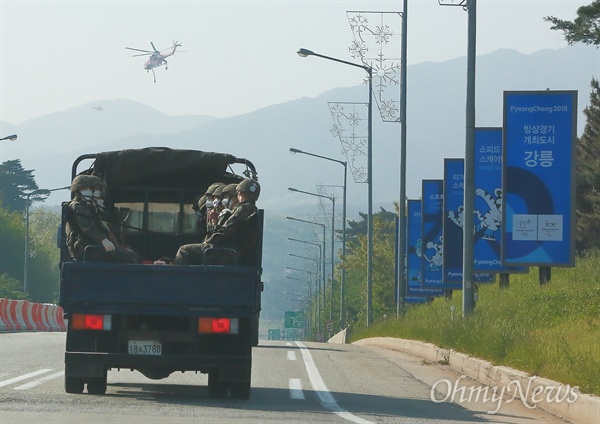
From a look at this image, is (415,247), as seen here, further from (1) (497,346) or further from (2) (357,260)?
(2) (357,260)

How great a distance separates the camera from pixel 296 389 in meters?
17.4

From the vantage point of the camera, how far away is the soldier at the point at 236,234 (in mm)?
15352

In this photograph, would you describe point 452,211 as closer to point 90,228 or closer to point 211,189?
point 211,189

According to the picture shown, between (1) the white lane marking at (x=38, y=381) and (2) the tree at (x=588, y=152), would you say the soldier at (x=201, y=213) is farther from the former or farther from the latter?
(2) the tree at (x=588, y=152)

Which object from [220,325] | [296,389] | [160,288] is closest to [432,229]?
[296,389]

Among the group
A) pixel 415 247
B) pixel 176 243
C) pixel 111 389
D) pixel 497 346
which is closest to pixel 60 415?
pixel 111 389

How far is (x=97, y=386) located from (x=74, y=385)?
12.5 inches

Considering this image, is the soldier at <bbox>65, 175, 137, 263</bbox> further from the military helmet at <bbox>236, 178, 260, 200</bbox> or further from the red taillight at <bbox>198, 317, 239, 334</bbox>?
the military helmet at <bbox>236, 178, 260, 200</bbox>

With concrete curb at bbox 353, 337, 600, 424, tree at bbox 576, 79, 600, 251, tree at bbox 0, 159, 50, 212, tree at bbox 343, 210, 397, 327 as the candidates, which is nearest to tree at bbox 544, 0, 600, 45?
tree at bbox 576, 79, 600, 251

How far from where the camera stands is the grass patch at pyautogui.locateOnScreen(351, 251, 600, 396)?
1560cm

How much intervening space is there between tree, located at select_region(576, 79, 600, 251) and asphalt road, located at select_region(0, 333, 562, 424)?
1228 inches

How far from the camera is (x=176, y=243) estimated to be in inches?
710

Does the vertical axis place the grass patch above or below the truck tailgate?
below

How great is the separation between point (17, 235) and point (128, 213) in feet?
355
